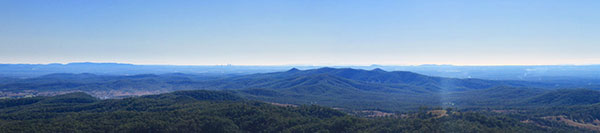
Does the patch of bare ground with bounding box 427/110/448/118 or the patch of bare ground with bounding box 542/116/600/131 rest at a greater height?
the patch of bare ground with bounding box 427/110/448/118

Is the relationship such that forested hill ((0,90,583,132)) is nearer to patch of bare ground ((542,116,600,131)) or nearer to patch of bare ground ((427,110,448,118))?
patch of bare ground ((427,110,448,118))

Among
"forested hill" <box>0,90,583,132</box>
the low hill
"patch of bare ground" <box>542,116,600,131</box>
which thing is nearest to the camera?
"forested hill" <box>0,90,583,132</box>

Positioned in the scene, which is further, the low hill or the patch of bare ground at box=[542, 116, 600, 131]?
the low hill

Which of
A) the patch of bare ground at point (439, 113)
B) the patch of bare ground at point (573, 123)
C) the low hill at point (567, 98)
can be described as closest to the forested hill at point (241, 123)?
the patch of bare ground at point (439, 113)

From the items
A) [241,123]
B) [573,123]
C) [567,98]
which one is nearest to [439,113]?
[573,123]

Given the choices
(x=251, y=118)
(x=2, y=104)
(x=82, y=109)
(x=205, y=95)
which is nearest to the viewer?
(x=251, y=118)

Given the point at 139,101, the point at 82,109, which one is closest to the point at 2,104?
the point at 82,109

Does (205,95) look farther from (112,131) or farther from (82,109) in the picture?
(112,131)

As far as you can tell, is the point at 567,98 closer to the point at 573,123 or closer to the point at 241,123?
the point at 573,123

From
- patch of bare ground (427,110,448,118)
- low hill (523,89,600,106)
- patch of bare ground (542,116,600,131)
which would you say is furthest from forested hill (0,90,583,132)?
low hill (523,89,600,106)

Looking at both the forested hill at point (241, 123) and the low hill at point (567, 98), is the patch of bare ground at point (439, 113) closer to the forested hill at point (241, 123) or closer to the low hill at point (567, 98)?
the forested hill at point (241, 123)

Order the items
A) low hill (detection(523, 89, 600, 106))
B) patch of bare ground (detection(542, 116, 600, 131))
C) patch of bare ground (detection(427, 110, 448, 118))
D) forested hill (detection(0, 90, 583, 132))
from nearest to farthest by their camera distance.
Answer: forested hill (detection(0, 90, 583, 132)) < patch of bare ground (detection(427, 110, 448, 118)) < patch of bare ground (detection(542, 116, 600, 131)) < low hill (detection(523, 89, 600, 106))
